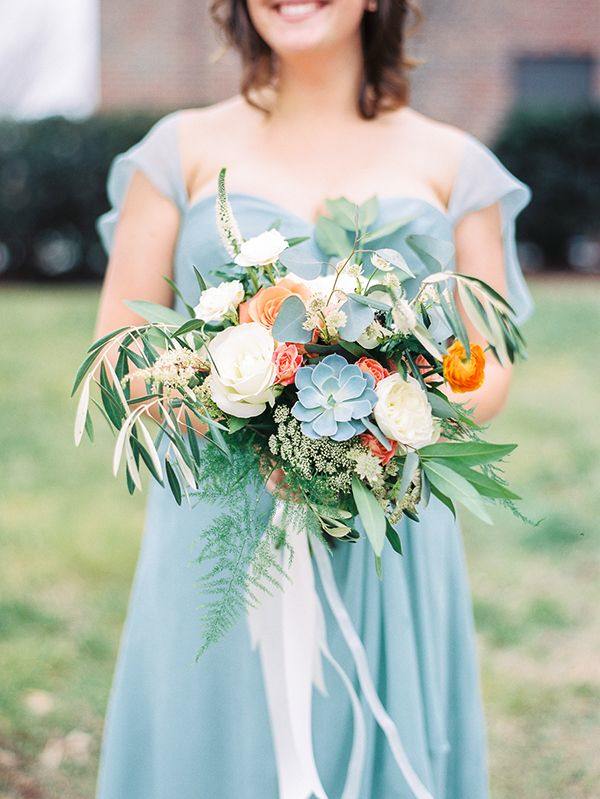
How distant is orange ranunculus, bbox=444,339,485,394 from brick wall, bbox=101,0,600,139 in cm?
1287

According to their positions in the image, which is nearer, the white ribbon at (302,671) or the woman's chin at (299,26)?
the white ribbon at (302,671)

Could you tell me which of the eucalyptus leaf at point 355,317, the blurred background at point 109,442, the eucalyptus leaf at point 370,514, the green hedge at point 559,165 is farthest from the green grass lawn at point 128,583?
the green hedge at point 559,165

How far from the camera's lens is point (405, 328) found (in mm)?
1791

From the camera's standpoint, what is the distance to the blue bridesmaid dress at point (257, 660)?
2416mm

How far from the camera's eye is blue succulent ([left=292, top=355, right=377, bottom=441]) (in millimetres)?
1779

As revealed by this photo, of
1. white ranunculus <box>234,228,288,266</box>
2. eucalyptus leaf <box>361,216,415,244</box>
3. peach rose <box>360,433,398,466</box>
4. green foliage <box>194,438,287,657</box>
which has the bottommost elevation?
green foliage <box>194,438,287,657</box>

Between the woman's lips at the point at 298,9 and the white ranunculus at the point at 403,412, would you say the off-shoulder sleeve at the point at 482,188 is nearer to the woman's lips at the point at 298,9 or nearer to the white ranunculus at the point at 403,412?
the woman's lips at the point at 298,9

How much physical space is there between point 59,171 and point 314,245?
10.5 meters

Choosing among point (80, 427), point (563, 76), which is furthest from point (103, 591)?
point (563, 76)

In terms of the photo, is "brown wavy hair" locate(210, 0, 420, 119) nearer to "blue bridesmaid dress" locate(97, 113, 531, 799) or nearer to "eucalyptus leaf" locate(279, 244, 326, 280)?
"blue bridesmaid dress" locate(97, 113, 531, 799)

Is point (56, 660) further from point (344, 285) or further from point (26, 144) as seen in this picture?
point (26, 144)

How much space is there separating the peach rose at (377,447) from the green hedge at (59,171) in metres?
10.9

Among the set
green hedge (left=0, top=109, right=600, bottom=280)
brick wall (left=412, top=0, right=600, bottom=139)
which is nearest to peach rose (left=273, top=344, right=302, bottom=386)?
green hedge (left=0, top=109, right=600, bottom=280)

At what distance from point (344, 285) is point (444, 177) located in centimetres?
86
